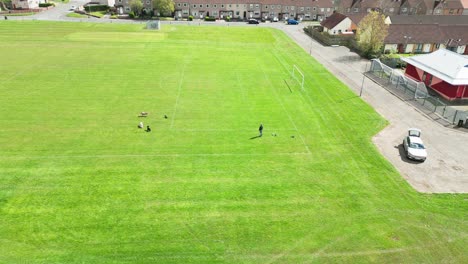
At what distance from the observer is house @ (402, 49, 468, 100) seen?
162 ft

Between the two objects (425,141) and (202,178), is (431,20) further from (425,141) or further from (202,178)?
(202,178)

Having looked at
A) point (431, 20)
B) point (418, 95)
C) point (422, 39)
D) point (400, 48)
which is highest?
point (431, 20)

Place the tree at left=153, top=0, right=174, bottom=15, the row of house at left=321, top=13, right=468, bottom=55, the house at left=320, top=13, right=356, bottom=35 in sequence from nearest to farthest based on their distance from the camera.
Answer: the row of house at left=321, top=13, right=468, bottom=55
the house at left=320, top=13, right=356, bottom=35
the tree at left=153, top=0, right=174, bottom=15

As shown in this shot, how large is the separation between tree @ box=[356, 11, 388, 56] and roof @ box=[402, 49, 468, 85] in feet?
38.7

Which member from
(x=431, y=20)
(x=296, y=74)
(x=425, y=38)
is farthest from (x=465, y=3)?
(x=296, y=74)

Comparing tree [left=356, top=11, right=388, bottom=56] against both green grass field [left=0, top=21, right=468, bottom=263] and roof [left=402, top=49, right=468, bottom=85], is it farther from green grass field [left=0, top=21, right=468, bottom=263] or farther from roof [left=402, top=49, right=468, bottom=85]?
green grass field [left=0, top=21, right=468, bottom=263]

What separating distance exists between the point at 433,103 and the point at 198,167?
34.3 m

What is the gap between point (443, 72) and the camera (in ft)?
170

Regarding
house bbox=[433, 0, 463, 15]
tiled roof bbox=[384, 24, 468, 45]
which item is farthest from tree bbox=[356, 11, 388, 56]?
house bbox=[433, 0, 463, 15]

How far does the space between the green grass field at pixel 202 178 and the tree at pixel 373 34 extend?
58.6 ft

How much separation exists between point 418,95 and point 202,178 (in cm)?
3521

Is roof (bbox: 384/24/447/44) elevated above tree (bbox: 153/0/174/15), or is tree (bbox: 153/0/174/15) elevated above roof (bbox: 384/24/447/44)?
tree (bbox: 153/0/174/15)

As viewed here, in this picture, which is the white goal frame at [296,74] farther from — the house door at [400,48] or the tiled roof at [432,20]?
the tiled roof at [432,20]

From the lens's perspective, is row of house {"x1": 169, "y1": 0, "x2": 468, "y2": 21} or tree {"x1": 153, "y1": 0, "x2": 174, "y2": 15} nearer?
tree {"x1": 153, "y1": 0, "x2": 174, "y2": 15}
